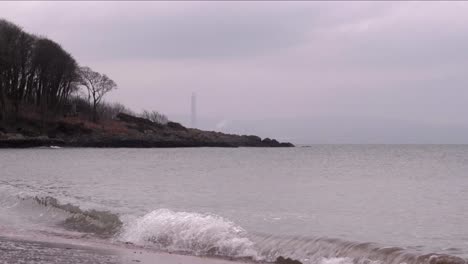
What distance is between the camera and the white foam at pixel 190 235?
1265 centimetres

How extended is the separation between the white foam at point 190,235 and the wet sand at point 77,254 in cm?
81

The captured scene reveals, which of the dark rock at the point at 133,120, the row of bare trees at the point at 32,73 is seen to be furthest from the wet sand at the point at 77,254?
the dark rock at the point at 133,120

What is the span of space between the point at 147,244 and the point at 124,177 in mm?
22776

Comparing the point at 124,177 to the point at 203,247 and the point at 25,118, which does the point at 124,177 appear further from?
the point at 25,118

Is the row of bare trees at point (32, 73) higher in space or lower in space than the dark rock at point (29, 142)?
higher

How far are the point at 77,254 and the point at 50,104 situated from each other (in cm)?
8956

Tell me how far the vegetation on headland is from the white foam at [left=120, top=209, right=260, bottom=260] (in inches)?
2830

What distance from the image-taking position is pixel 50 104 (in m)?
96.4

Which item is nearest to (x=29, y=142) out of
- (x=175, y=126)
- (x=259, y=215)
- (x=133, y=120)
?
(x=133, y=120)

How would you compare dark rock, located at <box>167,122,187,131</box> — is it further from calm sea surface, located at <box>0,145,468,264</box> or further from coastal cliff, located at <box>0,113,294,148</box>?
calm sea surface, located at <box>0,145,468,264</box>

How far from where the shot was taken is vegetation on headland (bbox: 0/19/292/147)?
83.7 meters

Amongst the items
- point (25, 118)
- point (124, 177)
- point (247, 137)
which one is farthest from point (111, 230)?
point (247, 137)

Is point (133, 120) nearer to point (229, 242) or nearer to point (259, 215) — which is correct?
point (259, 215)

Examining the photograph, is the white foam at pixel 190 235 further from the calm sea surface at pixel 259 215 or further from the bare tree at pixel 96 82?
the bare tree at pixel 96 82
